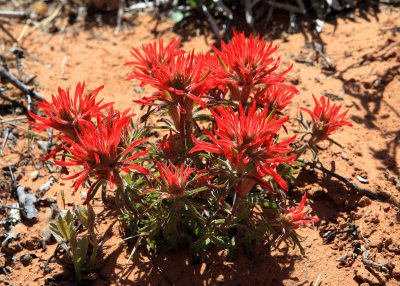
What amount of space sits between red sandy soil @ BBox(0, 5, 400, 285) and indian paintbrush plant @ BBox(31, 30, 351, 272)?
161 millimetres

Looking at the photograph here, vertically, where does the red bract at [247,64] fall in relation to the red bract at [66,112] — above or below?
above

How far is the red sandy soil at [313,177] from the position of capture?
207 centimetres

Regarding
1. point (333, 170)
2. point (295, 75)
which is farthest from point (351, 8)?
point (333, 170)

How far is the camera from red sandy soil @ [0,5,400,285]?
2.07 metres

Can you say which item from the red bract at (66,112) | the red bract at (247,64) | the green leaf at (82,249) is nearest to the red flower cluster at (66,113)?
the red bract at (66,112)

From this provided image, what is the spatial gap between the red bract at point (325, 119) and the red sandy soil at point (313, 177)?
48 centimetres

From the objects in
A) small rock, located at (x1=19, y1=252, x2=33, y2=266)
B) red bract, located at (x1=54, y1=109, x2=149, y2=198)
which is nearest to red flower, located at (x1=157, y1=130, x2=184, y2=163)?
red bract, located at (x1=54, y1=109, x2=149, y2=198)

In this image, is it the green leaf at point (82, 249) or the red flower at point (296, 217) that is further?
the green leaf at point (82, 249)

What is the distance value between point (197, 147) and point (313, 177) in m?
1.27

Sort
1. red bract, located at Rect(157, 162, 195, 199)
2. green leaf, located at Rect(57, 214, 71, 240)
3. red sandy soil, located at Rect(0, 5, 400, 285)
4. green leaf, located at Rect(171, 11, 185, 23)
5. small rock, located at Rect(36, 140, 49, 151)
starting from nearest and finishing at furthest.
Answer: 1. red bract, located at Rect(157, 162, 195, 199)
2. green leaf, located at Rect(57, 214, 71, 240)
3. red sandy soil, located at Rect(0, 5, 400, 285)
4. small rock, located at Rect(36, 140, 49, 151)
5. green leaf, located at Rect(171, 11, 185, 23)

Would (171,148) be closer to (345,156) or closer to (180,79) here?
(180,79)

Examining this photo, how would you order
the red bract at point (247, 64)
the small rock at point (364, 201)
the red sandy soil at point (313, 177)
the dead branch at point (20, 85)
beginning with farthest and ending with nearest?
the dead branch at point (20, 85) → the small rock at point (364, 201) → the red sandy soil at point (313, 177) → the red bract at point (247, 64)

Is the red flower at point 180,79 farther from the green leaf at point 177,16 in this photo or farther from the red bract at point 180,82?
the green leaf at point 177,16

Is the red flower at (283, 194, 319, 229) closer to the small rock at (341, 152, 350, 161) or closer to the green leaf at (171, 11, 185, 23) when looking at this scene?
the small rock at (341, 152, 350, 161)
